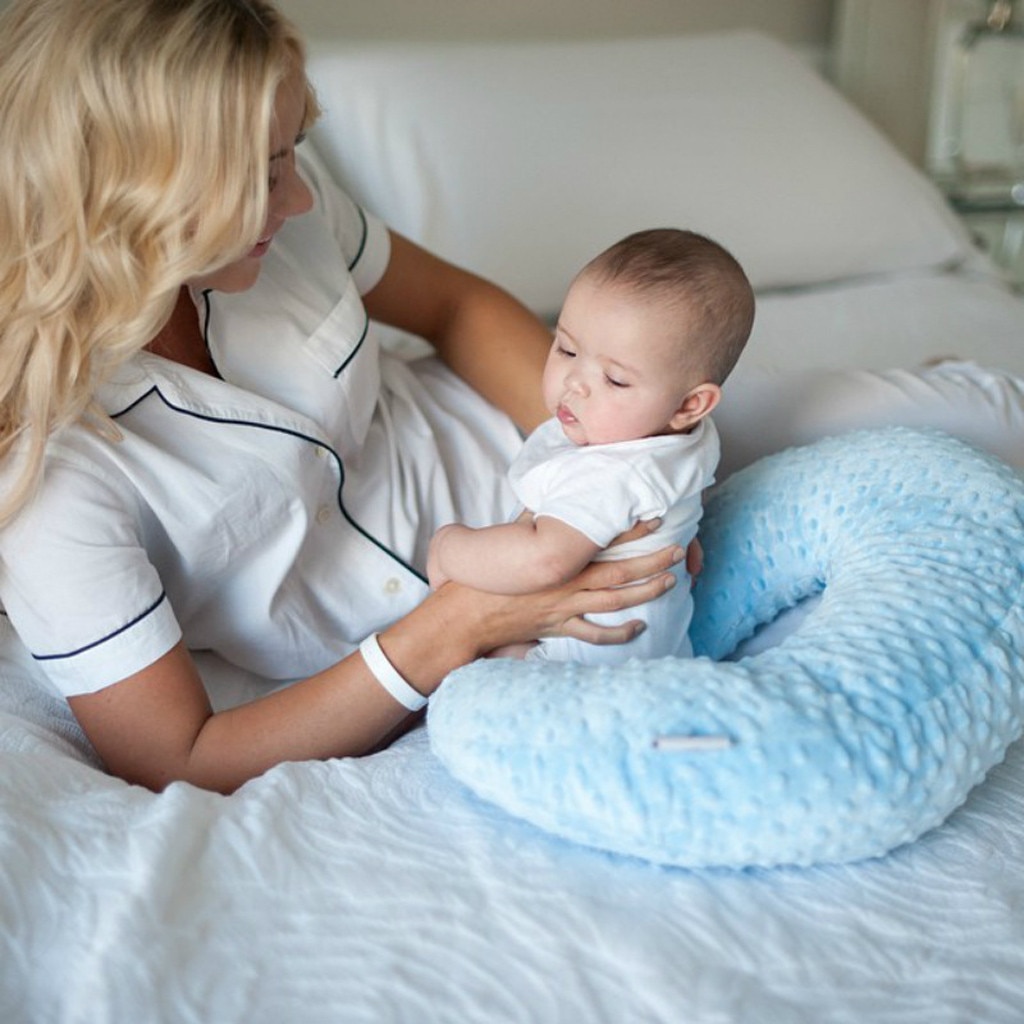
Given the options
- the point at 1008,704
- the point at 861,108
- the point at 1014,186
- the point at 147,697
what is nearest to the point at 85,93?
the point at 147,697

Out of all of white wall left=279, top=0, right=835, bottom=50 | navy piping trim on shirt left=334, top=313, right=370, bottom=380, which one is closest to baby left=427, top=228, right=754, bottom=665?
navy piping trim on shirt left=334, top=313, right=370, bottom=380

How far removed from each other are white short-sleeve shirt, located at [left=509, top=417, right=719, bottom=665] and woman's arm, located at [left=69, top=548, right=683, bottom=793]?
0.07ft

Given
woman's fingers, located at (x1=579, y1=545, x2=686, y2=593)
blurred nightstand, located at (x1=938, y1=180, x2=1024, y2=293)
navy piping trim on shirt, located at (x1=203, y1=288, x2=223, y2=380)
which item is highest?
navy piping trim on shirt, located at (x1=203, y1=288, x2=223, y2=380)

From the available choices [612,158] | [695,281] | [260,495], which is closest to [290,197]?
[260,495]

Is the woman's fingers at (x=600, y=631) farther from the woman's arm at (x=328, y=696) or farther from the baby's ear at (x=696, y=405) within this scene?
the baby's ear at (x=696, y=405)

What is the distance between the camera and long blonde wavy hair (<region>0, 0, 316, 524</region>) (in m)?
1.00

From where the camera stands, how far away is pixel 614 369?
3.46 ft

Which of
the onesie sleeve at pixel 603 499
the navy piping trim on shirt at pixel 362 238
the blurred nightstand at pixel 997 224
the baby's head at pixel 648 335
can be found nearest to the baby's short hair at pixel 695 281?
the baby's head at pixel 648 335

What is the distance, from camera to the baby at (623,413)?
3.42ft

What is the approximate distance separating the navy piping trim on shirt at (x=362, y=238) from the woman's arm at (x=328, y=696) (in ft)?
1.59

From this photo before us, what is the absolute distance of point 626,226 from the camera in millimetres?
2000

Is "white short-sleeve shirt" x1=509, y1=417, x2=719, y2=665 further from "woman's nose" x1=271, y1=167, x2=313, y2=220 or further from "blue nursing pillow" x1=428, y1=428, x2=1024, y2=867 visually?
"woman's nose" x1=271, y1=167, x2=313, y2=220

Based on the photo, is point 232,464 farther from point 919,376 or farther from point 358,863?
point 919,376

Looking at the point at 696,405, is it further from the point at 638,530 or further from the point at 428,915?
the point at 428,915
